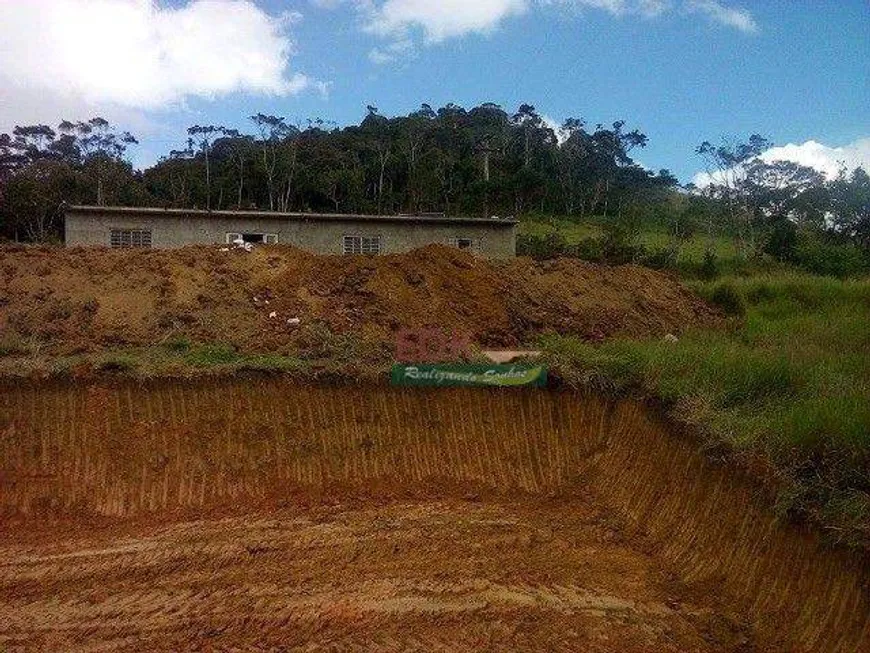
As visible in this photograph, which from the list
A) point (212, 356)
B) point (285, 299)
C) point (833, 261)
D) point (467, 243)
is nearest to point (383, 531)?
point (212, 356)

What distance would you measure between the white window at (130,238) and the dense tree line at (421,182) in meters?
12.8

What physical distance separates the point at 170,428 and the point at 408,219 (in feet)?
43.5

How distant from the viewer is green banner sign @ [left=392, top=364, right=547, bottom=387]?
27.7 ft

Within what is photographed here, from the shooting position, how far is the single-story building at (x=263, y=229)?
61.7 ft

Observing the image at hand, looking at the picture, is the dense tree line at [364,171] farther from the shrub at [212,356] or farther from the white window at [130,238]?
the shrub at [212,356]

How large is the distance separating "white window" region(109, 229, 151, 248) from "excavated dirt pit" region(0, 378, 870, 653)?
11.9 metres

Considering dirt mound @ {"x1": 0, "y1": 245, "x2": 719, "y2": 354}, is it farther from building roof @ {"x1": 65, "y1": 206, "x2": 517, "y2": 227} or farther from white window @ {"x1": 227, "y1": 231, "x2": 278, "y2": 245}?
white window @ {"x1": 227, "y1": 231, "x2": 278, "y2": 245}

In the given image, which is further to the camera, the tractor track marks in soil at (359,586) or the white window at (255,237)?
the white window at (255,237)

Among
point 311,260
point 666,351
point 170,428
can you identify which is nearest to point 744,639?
point 666,351

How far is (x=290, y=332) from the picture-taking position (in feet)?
33.2

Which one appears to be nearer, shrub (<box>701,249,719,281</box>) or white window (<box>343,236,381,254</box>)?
white window (<box>343,236,381,254</box>)

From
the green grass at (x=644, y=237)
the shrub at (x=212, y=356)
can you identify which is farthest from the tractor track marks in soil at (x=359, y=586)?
the green grass at (x=644, y=237)

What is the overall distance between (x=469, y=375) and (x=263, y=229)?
12.6m

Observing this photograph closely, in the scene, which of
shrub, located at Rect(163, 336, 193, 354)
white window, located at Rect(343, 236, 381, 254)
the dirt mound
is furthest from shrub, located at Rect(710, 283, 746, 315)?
shrub, located at Rect(163, 336, 193, 354)
